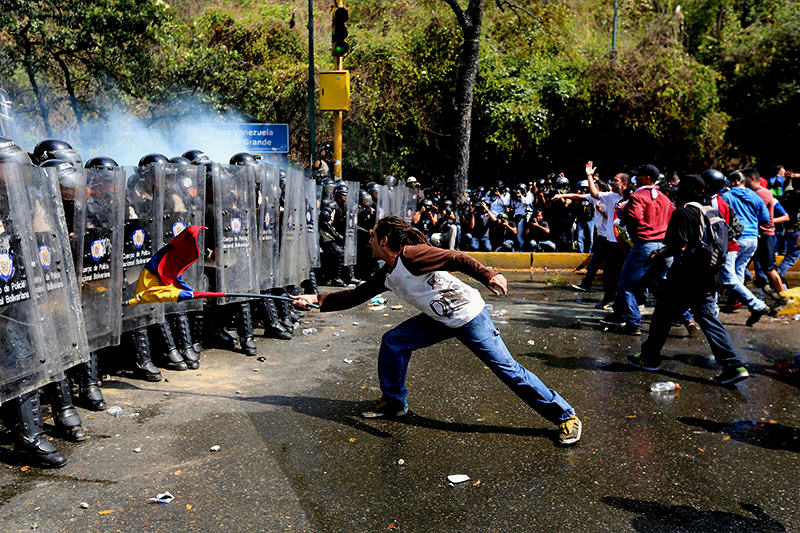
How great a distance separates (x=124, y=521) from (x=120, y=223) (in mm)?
2542

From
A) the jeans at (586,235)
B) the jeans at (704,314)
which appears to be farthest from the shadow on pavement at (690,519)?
the jeans at (586,235)

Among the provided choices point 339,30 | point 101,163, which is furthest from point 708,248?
point 339,30

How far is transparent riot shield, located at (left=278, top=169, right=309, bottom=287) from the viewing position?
7.84m

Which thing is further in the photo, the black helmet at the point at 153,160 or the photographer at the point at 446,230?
the photographer at the point at 446,230

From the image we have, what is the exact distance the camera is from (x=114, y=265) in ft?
17.7

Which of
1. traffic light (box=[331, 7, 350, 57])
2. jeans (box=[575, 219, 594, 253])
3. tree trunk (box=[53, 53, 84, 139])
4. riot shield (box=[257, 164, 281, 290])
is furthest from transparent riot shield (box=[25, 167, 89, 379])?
tree trunk (box=[53, 53, 84, 139])

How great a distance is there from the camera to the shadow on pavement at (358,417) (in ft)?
16.1

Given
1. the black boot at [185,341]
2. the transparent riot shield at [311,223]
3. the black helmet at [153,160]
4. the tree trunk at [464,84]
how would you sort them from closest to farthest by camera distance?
the black helmet at [153,160] → the black boot at [185,341] → the transparent riot shield at [311,223] → the tree trunk at [464,84]

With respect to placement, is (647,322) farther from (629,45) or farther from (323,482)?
(629,45)

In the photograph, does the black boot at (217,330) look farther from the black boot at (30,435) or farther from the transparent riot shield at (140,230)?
the black boot at (30,435)

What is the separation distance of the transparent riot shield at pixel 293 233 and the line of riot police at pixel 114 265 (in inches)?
0.6

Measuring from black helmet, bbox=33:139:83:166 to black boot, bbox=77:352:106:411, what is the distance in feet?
4.89

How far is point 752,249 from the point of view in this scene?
8.53m

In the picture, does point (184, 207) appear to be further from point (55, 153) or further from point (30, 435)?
point (30, 435)
